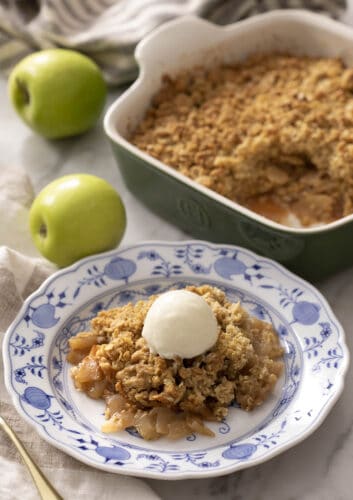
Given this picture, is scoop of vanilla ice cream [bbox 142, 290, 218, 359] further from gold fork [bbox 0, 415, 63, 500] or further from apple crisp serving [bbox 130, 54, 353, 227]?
apple crisp serving [bbox 130, 54, 353, 227]

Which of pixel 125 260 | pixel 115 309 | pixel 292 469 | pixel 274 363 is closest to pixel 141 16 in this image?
pixel 125 260

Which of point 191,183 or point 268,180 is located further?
point 268,180

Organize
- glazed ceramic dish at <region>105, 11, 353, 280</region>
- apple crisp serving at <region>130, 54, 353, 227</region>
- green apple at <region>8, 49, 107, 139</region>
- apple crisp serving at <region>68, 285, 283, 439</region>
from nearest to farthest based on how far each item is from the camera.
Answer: apple crisp serving at <region>68, 285, 283, 439</region>
glazed ceramic dish at <region>105, 11, 353, 280</region>
apple crisp serving at <region>130, 54, 353, 227</region>
green apple at <region>8, 49, 107, 139</region>

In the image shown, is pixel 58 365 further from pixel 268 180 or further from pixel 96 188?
pixel 268 180

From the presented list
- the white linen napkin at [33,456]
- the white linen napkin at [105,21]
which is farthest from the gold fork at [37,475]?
the white linen napkin at [105,21]

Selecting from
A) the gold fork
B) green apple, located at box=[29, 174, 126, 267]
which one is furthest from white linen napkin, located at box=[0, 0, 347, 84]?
the gold fork

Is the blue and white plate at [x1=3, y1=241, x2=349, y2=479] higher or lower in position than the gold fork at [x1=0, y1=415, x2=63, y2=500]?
lower
